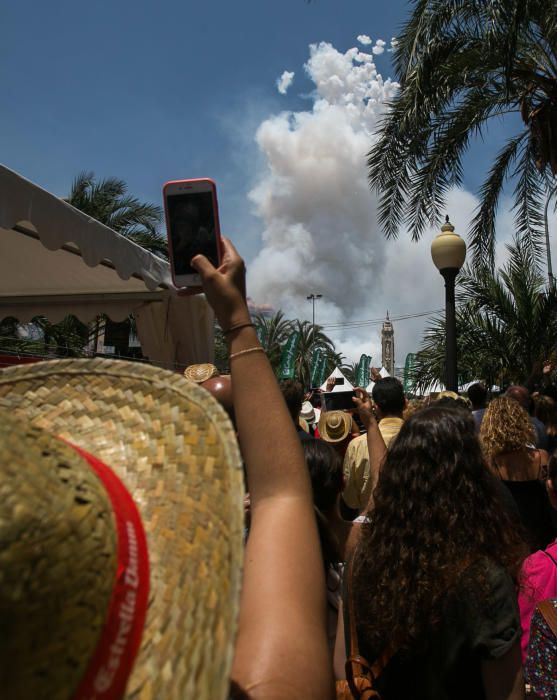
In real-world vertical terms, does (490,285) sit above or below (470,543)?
above

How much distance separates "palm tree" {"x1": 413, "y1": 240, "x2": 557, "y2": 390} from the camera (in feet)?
32.6

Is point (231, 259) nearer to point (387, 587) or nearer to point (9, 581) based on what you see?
point (9, 581)

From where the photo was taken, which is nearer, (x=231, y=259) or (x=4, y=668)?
(x=4, y=668)

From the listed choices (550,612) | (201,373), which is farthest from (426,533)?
(201,373)

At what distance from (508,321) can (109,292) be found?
24.9ft

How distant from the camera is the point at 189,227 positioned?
5.04 ft

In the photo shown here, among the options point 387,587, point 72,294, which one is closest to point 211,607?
point 387,587

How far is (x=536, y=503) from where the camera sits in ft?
11.3

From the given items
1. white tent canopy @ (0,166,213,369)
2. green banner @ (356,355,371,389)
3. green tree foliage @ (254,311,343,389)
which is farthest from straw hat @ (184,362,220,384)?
green tree foliage @ (254,311,343,389)

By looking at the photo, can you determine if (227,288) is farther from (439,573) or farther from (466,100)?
(466,100)

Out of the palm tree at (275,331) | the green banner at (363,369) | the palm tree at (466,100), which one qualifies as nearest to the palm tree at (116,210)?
the palm tree at (466,100)

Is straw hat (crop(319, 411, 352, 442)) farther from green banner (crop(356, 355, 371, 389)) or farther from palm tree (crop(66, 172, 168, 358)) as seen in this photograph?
green banner (crop(356, 355, 371, 389))

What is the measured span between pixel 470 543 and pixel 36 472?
131 centimetres

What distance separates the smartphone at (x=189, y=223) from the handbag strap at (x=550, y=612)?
4.23ft
